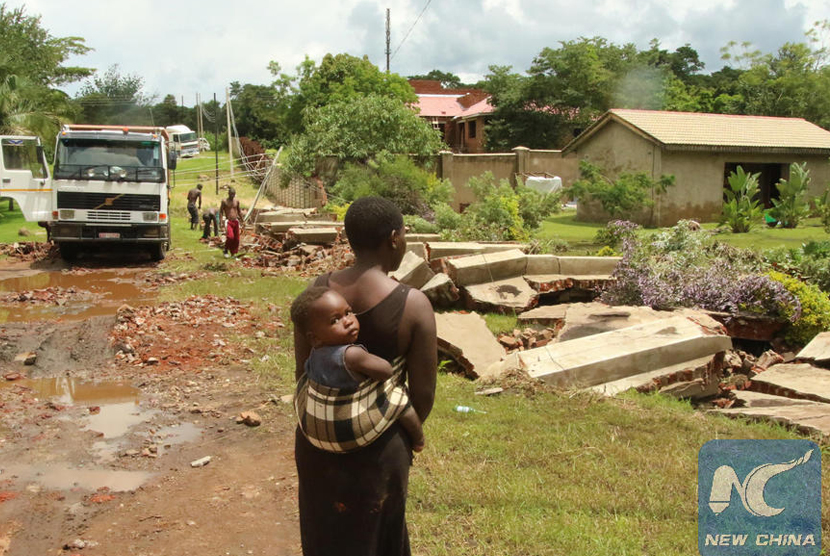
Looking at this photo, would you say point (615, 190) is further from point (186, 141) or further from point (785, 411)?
point (186, 141)

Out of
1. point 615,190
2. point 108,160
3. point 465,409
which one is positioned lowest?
point 465,409

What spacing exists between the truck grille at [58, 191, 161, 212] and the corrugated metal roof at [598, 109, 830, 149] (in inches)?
610

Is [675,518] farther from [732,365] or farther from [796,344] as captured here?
[796,344]

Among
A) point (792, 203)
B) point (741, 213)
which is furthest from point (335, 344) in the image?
point (792, 203)

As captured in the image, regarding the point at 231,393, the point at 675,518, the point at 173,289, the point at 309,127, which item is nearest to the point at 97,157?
the point at 173,289

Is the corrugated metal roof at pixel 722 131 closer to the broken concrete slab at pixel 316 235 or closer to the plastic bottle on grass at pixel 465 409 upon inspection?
the broken concrete slab at pixel 316 235

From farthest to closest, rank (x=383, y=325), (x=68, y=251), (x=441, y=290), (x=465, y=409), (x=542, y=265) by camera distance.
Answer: (x=68, y=251) < (x=542, y=265) < (x=441, y=290) < (x=465, y=409) < (x=383, y=325)

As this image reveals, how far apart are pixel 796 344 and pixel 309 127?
69.2ft

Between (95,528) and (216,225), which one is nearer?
(95,528)

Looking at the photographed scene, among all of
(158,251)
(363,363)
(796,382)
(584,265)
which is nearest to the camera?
(363,363)

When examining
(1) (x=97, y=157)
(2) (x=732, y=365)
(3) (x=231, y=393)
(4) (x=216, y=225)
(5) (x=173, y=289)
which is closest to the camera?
(3) (x=231, y=393)

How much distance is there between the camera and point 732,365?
702 cm

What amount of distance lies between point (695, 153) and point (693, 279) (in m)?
16.8

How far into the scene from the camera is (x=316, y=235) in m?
15.2
